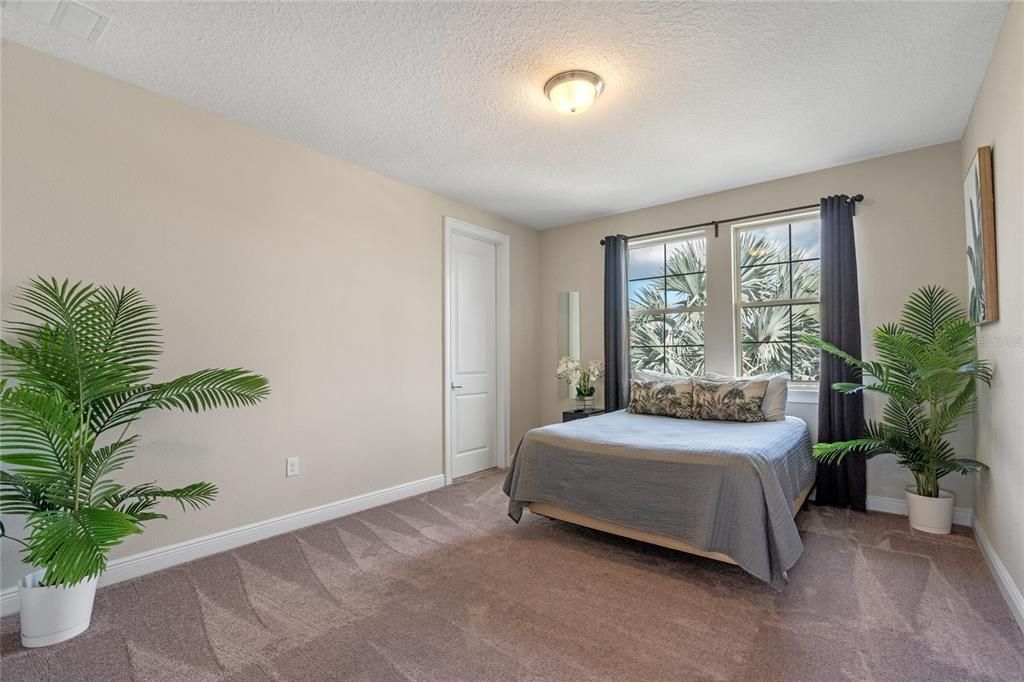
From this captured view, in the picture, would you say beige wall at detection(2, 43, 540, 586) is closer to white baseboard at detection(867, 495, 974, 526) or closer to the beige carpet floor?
the beige carpet floor

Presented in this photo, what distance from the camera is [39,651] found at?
174cm

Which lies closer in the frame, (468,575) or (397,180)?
(468,575)

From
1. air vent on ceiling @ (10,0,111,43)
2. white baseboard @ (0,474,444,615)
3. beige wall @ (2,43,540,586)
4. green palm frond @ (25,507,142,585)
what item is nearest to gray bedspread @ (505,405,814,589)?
white baseboard @ (0,474,444,615)

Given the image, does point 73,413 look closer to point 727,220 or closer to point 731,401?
point 731,401

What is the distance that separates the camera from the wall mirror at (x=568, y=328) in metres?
4.88

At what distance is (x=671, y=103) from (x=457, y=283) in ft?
7.58

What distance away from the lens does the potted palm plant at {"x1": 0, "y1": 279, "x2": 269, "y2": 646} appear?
1592 mm

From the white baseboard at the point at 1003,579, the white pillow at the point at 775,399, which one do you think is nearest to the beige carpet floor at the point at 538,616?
the white baseboard at the point at 1003,579

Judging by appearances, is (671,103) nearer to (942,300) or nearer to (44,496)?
(942,300)

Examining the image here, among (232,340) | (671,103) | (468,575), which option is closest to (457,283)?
(232,340)

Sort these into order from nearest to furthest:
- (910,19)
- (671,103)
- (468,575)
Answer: (910,19)
(468,575)
(671,103)

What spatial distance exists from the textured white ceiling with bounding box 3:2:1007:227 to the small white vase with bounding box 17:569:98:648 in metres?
2.25

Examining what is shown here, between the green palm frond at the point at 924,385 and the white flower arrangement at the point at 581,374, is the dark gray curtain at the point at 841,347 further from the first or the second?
the white flower arrangement at the point at 581,374

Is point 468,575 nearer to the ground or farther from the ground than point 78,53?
nearer to the ground
